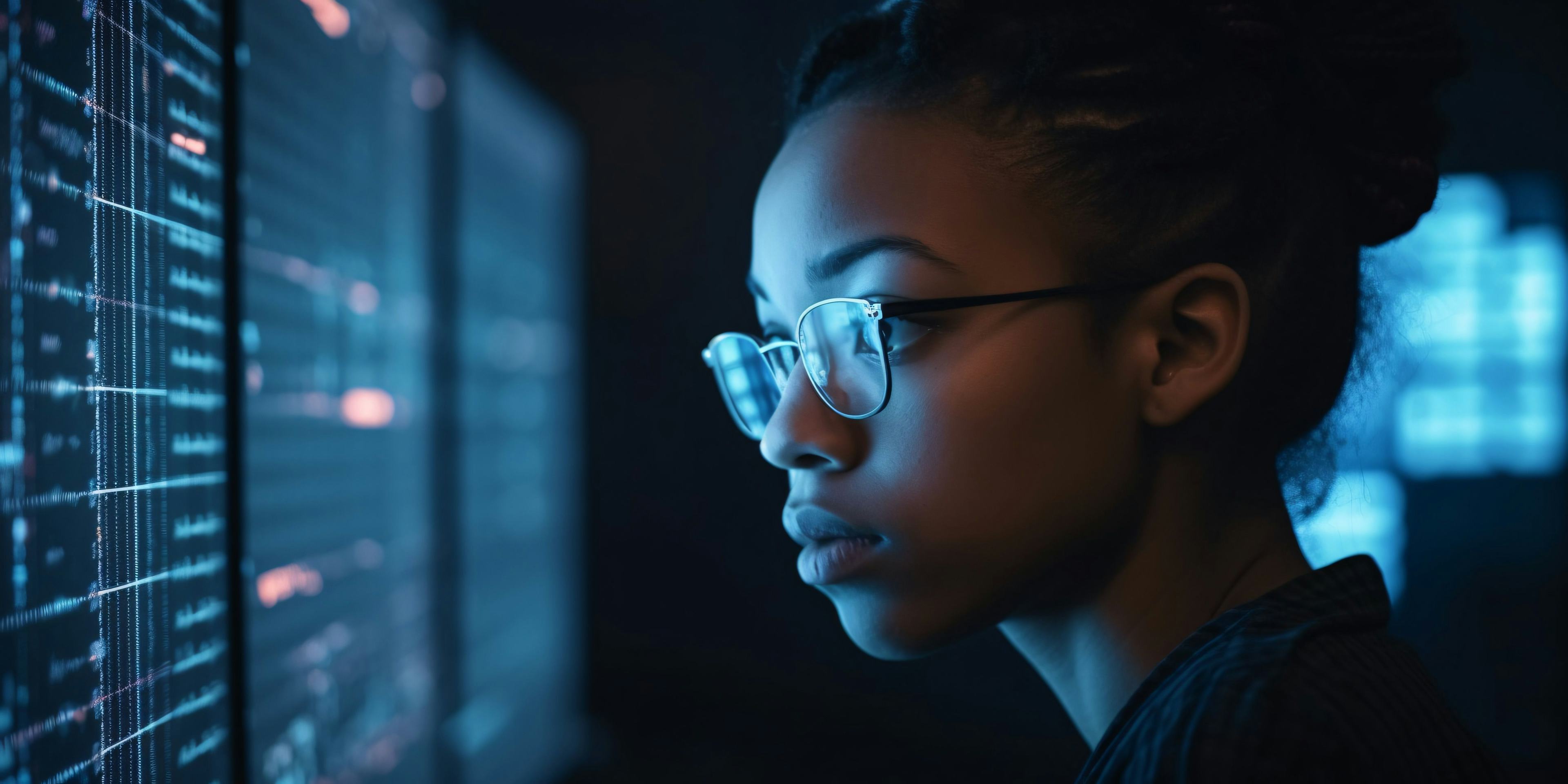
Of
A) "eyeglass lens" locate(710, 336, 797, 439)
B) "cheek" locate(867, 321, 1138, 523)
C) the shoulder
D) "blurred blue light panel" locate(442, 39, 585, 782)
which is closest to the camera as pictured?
the shoulder

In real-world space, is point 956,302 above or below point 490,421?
above

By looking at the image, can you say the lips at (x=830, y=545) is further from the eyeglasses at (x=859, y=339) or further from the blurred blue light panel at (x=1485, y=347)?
the blurred blue light panel at (x=1485, y=347)

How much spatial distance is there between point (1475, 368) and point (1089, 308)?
Answer: 3255mm

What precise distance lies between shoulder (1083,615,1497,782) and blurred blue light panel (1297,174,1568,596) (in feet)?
9.26

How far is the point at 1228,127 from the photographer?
759 millimetres

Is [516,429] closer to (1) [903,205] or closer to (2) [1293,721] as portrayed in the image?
(1) [903,205]

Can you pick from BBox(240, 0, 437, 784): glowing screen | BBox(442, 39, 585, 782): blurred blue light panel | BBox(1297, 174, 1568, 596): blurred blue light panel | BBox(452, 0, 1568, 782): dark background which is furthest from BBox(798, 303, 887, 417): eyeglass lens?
BBox(1297, 174, 1568, 596): blurred blue light panel

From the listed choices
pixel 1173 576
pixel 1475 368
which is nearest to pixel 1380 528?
pixel 1475 368

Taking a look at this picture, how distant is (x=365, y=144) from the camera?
1846 mm

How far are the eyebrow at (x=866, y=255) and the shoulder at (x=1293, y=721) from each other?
1.17 ft

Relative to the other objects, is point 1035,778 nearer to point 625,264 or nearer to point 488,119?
point 625,264

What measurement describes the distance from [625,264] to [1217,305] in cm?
285

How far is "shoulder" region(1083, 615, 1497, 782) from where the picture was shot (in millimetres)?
523

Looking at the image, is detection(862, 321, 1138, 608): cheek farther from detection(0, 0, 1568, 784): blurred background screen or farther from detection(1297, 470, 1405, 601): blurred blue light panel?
detection(1297, 470, 1405, 601): blurred blue light panel
